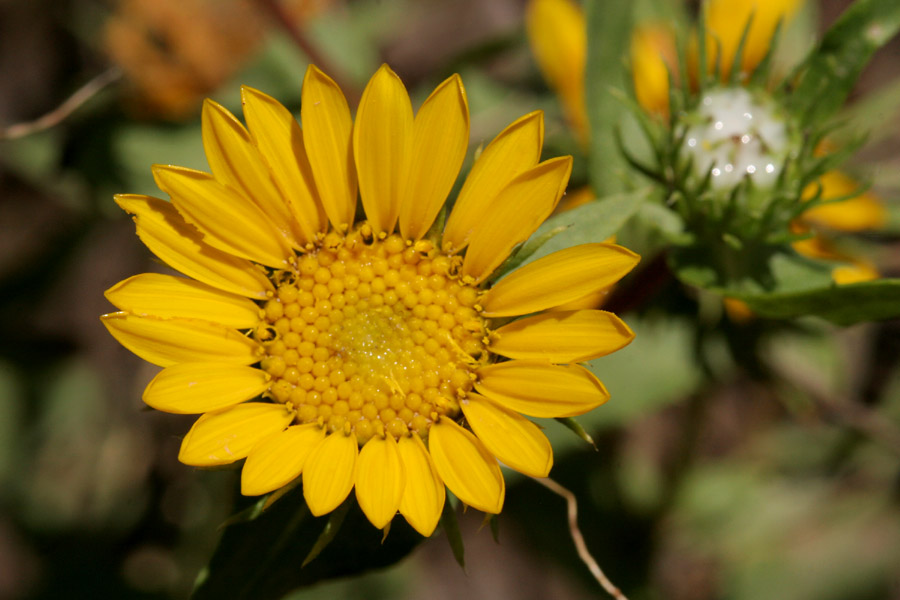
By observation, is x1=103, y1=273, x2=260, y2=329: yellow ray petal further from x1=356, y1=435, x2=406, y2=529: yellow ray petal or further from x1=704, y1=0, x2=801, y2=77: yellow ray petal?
x1=704, y1=0, x2=801, y2=77: yellow ray petal

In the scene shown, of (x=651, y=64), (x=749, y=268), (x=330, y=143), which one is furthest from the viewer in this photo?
(x=651, y=64)

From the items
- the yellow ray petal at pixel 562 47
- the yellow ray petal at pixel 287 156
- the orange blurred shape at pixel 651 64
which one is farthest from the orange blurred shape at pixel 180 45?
the yellow ray petal at pixel 287 156

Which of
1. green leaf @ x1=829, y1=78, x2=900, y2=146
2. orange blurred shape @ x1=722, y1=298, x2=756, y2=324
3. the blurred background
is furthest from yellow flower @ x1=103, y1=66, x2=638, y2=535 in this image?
green leaf @ x1=829, y1=78, x2=900, y2=146

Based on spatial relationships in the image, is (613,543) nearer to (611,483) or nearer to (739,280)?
(611,483)

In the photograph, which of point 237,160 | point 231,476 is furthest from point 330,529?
point 231,476

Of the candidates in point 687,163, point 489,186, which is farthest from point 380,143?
point 687,163

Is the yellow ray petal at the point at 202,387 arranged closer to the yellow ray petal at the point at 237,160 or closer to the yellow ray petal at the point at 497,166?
the yellow ray petal at the point at 237,160

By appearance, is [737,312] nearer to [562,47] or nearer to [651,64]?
[651,64]
